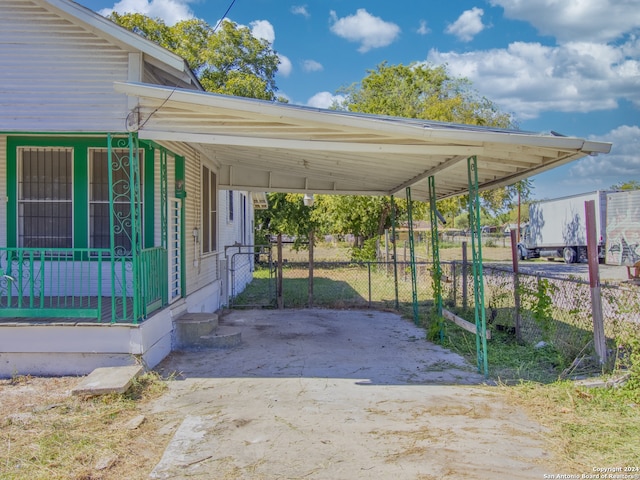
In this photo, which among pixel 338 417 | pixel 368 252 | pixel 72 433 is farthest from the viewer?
pixel 368 252

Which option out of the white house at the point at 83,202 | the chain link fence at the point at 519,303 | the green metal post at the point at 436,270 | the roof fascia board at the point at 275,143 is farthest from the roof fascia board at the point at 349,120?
the green metal post at the point at 436,270

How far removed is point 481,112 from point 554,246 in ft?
30.3

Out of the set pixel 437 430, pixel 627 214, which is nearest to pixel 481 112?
pixel 627 214

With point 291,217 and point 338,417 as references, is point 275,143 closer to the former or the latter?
point 338,417

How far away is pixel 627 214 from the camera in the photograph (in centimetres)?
2098

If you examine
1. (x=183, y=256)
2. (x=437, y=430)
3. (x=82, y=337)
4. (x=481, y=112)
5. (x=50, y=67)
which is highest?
(x=481, y=112)

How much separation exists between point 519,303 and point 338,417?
429cm

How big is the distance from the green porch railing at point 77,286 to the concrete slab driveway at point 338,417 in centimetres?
96

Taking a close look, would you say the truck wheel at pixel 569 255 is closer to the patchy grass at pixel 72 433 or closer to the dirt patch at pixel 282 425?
the dirt patch at pixel 282 425

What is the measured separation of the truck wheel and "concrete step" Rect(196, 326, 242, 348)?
23921 mm

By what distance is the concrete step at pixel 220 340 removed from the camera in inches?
287

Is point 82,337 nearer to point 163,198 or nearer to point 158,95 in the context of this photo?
point 163,198

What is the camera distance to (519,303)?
7672 mm

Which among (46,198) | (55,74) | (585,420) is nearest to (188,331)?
(46,198)
